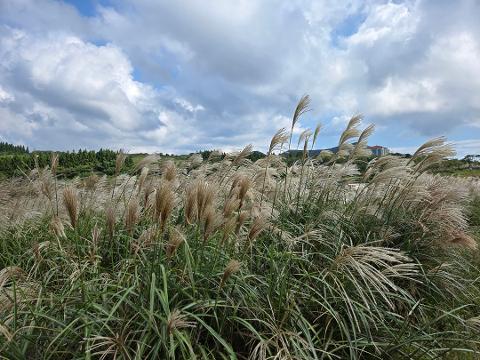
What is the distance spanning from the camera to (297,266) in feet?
11.0

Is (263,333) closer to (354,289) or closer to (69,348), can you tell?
(354,289)

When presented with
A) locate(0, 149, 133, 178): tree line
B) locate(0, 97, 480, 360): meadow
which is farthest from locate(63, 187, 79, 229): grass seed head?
locate(0, 149, 133, 178): tree line

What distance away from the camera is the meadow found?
2.34 metres

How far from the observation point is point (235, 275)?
2.72 metres

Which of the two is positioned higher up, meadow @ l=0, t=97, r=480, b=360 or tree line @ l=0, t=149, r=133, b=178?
tree line @ l=0, t=149, r=133, b=178

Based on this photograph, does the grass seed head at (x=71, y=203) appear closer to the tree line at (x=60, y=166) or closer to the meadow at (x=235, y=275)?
the meadow at (x=235, y=275)

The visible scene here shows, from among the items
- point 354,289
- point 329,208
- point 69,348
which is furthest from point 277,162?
point 69,348

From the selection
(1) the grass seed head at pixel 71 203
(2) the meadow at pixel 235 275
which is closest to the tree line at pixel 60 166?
(2) the meadow at pixel 235 275

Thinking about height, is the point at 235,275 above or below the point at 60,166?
below

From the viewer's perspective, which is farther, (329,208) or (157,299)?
(329,208)

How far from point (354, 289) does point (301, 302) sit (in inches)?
19.8

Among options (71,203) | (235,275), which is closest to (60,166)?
(71,203)

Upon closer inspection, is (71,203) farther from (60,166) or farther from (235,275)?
(60,166)

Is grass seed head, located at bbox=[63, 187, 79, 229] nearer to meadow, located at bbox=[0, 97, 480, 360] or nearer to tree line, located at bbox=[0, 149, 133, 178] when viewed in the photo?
meadow, located at bbox=[0, 97, 480, 360]
